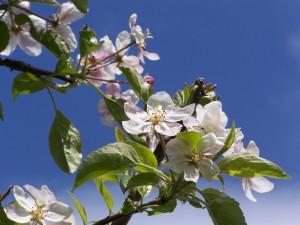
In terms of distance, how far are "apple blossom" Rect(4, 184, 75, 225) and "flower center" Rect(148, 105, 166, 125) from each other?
0.37 meters

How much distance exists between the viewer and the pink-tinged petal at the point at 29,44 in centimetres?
213

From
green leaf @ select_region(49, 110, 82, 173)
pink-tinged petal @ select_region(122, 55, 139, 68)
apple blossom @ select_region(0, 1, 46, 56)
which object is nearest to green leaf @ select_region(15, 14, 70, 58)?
apple blossom @ select_region(0, 1, 46, 56)

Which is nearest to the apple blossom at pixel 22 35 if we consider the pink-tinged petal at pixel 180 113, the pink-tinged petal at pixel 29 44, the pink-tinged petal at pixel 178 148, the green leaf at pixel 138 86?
the pink-tinged petal at pixel 29 44

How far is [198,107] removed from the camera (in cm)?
170

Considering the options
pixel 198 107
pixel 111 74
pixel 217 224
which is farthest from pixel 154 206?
pixel 111 74

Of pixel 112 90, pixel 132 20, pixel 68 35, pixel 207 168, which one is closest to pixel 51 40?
pixel 68 35

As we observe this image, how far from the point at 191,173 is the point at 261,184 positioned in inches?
10.6

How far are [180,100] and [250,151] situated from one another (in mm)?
285

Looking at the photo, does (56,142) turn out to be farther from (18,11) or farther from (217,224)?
(217,224)

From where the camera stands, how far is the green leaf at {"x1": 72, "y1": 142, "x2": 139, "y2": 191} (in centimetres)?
154

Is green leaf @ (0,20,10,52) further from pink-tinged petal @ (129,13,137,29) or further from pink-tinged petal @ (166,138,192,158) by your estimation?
pink-tinged petal @ (166,138,192,158)

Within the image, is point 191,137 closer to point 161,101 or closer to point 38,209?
point 161,101

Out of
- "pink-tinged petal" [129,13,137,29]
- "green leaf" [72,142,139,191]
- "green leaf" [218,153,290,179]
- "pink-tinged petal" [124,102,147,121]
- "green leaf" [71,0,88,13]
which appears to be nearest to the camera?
"green leaf" [72,142,139,191]

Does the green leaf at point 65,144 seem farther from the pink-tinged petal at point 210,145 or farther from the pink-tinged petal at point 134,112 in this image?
the pink-tinged petal at point 210,145
